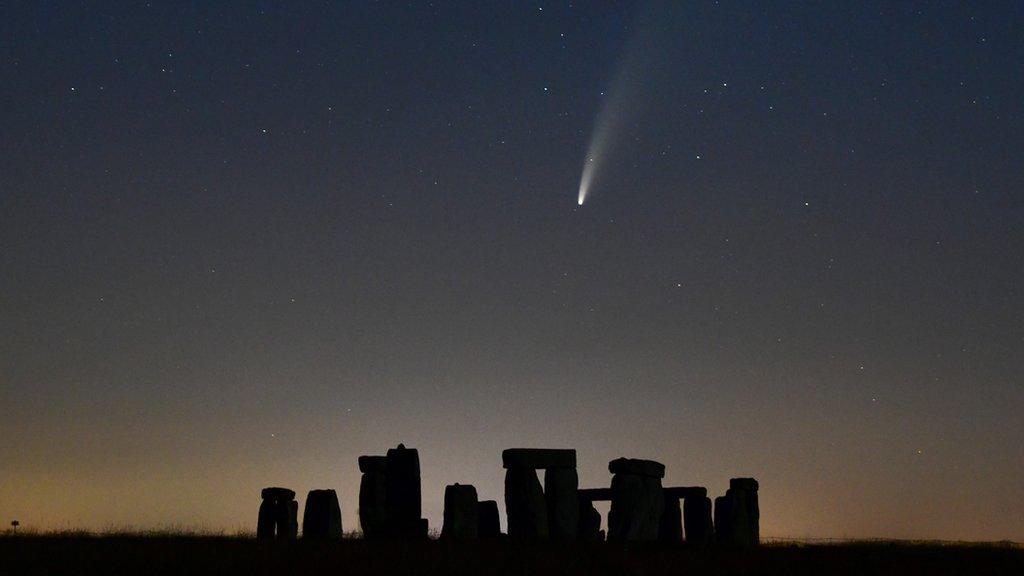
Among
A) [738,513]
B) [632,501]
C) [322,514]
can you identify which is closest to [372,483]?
[322,514]

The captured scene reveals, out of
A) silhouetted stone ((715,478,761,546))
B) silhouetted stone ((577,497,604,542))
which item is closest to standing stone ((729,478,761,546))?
silhouetted stone ((715,478,761,546))

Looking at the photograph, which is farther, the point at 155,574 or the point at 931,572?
the point at 931,572

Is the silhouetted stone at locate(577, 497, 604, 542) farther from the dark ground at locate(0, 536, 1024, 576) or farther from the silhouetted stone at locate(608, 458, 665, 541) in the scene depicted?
the dark ground at locate(0, 536, 1024, 576)

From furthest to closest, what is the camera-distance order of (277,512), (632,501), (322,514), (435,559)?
(277,512)
(322,514)
(632,501)
(435,559)

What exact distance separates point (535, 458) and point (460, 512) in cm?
163

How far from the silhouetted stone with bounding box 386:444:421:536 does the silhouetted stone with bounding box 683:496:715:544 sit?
6.99 meters

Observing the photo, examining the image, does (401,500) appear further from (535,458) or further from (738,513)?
(738,513)

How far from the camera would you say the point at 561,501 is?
22969 millimetres

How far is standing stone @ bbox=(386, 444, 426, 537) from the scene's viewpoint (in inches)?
909

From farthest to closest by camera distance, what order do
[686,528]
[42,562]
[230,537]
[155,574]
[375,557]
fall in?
1. [686,528]
2. [230,537]
3. [375,557]
4. [42,562]
5. [155,574]

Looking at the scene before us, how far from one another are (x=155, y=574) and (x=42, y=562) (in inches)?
80.2

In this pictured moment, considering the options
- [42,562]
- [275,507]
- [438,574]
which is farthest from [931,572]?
[275,507]

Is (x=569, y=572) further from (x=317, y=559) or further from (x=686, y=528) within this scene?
(x=686, y=528)

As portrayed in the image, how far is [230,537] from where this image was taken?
21250 millimetres
